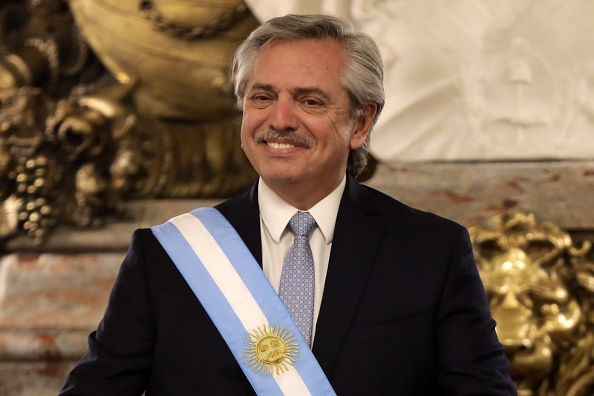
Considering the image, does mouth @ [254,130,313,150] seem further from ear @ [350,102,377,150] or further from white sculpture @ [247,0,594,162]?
white sculpture @ [247,0,594,162]

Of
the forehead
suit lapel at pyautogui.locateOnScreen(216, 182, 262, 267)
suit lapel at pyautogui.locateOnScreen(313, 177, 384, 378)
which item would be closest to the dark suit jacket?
suit lapel at pyautogui.locateOnScreen(313, 177, 384, 378)

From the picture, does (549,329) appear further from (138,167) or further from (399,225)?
(138,167)

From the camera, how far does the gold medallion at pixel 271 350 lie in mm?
1141

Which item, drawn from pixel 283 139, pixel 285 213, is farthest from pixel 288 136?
pixel 285 213

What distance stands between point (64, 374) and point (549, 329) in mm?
994

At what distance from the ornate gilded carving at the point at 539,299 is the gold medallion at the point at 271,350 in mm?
672

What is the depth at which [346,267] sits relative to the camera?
1168 millimetres

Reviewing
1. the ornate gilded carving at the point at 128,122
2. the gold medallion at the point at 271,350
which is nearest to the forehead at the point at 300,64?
the gold medallion at the point at 271,350

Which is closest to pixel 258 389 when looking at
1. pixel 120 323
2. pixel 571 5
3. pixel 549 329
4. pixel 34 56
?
pixel 120 323

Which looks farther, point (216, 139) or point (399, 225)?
point (216, 139)

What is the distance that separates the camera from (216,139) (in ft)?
7.41

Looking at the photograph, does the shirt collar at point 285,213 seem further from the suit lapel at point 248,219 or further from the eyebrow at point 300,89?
the eyebrow at point 300,89

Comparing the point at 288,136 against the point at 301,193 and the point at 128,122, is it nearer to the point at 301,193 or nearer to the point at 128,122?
the point at 301,193

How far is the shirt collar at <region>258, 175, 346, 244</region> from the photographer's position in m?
1.21
